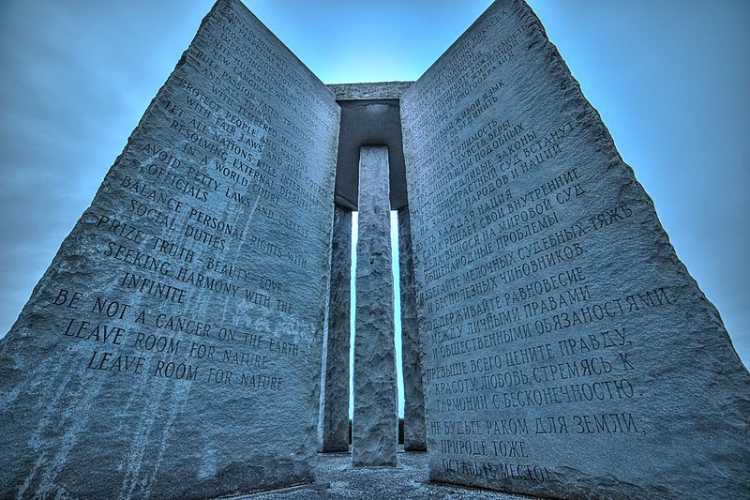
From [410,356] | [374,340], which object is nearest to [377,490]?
[374,340]

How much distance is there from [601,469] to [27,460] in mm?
3511

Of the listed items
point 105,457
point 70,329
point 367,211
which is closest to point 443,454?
point 105,457

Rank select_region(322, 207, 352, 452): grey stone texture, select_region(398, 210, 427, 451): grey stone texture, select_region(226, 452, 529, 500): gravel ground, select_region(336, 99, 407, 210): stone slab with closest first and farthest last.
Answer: select_region(226, 452, 529, 500): gravel ground < select_region(398, 210, 427, 451): grey stone texture < select_region(336, 99, 407, 210): stone slab < select_region(322, 207, 352, 452): grey stone texture

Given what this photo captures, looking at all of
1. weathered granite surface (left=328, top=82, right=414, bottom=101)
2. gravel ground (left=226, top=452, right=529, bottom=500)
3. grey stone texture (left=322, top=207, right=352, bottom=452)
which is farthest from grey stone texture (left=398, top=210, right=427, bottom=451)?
weathered granite surface (left=328, top=82, right=414, bottom=101)

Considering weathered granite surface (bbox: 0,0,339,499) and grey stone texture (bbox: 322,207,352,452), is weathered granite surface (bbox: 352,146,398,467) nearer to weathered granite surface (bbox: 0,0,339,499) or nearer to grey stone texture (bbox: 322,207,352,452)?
weathered granite surface (bbox: 0,0,339,499)

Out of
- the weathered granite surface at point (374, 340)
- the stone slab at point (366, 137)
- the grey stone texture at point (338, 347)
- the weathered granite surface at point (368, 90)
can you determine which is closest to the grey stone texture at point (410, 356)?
the weathered granite surface at point (374, 340)

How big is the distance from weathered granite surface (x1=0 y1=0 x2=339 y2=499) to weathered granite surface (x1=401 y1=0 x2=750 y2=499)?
1.55m

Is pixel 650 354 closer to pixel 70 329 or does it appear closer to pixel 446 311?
pixel 446 311

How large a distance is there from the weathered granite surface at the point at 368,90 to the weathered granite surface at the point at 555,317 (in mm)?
2853

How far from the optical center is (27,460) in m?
1.91

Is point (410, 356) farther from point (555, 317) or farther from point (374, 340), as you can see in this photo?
point (555, 317)

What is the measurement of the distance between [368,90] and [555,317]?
20.2ft

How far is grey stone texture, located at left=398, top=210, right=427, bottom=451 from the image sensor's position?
277 inches

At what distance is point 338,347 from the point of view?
8133 millimetres
